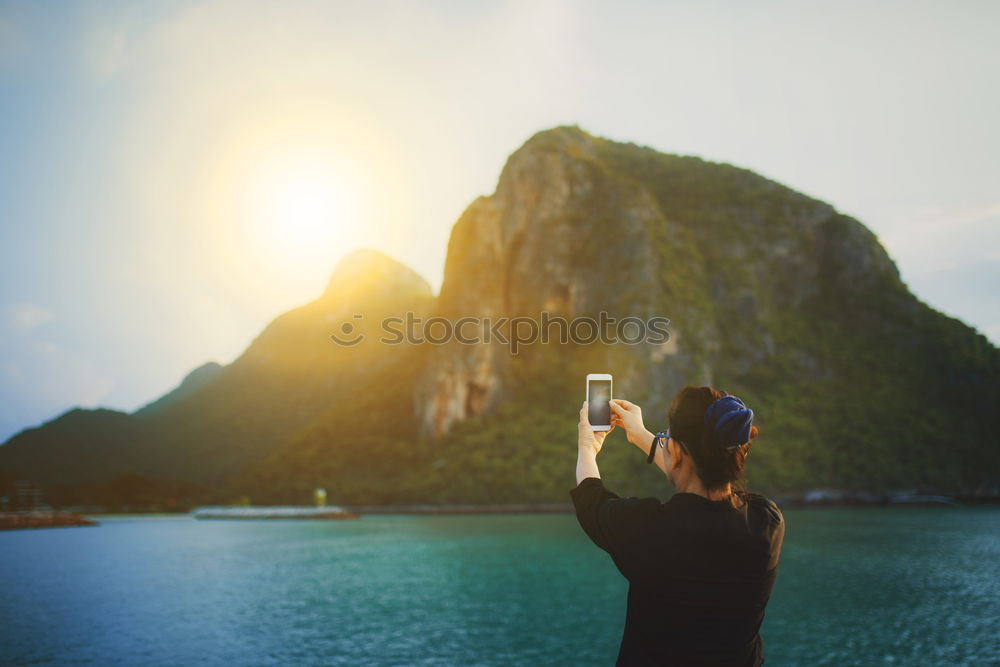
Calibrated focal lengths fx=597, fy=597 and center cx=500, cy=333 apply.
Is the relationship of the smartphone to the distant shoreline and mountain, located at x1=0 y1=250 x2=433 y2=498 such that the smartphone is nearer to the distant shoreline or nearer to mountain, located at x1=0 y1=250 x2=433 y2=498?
the distant shoreline

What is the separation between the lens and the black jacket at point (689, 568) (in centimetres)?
149

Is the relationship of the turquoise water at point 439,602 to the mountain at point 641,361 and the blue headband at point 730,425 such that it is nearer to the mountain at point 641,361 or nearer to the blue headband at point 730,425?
the blue headband at point 730,425

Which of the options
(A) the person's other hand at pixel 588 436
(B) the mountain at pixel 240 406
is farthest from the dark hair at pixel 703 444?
(B) the mountain at pixel 240 406

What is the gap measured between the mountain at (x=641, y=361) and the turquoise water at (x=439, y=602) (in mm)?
28077

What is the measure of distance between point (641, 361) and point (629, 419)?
62.4m

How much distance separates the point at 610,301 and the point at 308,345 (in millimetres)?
78183

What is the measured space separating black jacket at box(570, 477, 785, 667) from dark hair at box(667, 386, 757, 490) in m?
0.07

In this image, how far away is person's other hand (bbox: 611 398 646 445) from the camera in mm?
1827

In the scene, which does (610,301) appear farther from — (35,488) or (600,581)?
(35,488)

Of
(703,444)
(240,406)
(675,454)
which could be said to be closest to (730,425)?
(703,444)

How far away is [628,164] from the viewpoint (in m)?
90.6

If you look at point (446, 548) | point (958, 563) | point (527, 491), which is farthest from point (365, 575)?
point (527, 491)
